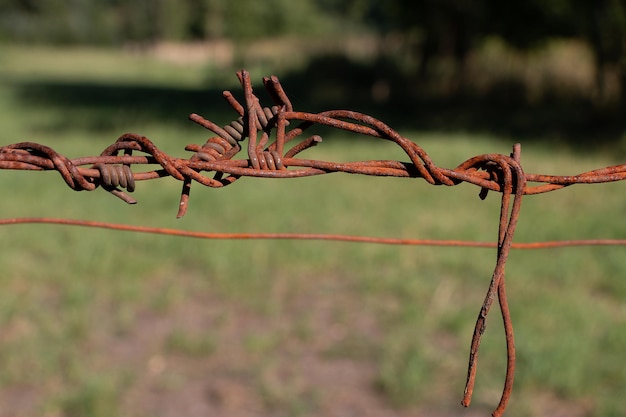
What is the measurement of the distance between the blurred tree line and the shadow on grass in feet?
2.30

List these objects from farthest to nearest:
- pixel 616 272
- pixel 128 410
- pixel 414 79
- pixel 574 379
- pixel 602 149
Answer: pixel 414 79 → pixel 602 149 → pixel 616 272 → pixel 574 379 → pixel 128 410

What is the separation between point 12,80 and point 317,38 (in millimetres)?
7793

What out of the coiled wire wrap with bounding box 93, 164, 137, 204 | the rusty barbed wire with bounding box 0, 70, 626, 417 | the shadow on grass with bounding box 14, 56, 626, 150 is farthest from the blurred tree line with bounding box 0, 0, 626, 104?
the coiled wire wrap with bounding box 93, 164, 137, 204

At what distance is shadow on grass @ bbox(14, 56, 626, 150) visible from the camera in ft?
32.2

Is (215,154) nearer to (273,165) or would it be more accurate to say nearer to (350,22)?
(273,165)

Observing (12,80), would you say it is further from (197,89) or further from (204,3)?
(204,3)

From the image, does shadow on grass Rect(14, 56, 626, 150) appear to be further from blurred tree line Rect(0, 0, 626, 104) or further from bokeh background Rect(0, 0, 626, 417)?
blurred tree line Rect(0, 0, 626, 104)

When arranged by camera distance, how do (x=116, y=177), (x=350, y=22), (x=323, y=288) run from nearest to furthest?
(x=116, y=177) → (x=323, y=288) → (x=350, y=22)

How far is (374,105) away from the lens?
1402 cm

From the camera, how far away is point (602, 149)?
8.26m

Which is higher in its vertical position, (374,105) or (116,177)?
(374,105)

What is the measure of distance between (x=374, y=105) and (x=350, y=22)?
27.8 m

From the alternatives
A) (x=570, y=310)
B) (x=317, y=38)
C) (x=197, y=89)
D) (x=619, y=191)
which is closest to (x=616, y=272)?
(x=570, y=310)

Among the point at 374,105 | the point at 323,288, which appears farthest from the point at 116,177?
the point at 374,105
